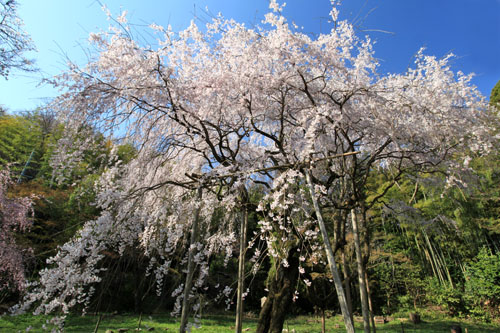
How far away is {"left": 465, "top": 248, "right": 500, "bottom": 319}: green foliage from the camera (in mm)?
9281

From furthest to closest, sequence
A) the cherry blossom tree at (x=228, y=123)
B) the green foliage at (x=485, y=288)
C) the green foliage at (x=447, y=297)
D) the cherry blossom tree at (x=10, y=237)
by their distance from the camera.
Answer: the green foliage at (x=447, y=297)
the green foliage at (x=485, y=288)
the cherry blossom tree at (x=10, y=237)
the cherry blossom tree at (x=228, y=123)

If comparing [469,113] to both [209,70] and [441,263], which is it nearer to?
[209,70]

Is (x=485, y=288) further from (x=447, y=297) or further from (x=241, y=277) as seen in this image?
(x=241, y=277)

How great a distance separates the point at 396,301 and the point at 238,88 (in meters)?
13.5

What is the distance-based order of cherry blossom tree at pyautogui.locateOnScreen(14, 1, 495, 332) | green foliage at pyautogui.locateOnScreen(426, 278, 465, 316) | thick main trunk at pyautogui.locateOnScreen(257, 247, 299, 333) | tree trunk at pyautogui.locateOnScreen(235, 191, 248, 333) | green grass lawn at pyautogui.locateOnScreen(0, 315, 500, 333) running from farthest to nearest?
green foliage at pyautogui.locateOnScreen(426, 278, 465, 316), green grass lawn at pyautogui.locateOnScreen(0, 315, 500, 333), thick main trunk at pyautogui.locateOnScreen(257, 247, 299, 333), tree trunk at pyautogui.locateOnScreen(235, 191, 248, 333), cherry blossom tree at pyautogui.locateOnScreen(14, 1, 495, 332)

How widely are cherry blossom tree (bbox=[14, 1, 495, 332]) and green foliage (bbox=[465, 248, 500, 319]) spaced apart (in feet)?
26.8

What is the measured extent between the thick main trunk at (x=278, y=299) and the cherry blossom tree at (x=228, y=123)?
0.07 ft

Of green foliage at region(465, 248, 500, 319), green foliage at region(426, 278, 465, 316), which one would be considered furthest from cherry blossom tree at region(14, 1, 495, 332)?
green foliage at region(426, 278, 465, 316)

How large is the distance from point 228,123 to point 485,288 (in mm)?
12052

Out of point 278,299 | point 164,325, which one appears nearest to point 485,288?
point 278,299

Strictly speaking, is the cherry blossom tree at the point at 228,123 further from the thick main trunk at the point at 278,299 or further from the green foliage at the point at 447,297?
the green foliage at the point at 447,297

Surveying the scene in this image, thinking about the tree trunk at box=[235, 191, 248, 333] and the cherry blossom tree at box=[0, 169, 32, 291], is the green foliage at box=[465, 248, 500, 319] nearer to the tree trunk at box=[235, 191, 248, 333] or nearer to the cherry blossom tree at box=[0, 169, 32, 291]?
the tree trunk at box=[235, 191, 248, 333]

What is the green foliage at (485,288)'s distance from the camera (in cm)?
928

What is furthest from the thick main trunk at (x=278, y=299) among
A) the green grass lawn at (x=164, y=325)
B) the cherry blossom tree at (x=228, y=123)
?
the green grass lawn at (x=164, y=325)
